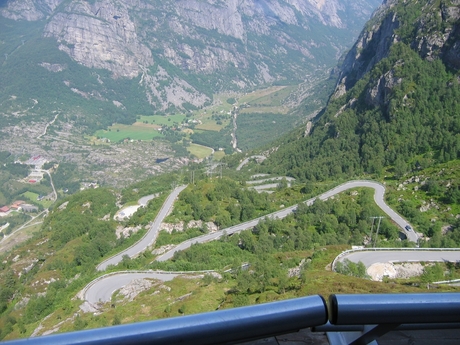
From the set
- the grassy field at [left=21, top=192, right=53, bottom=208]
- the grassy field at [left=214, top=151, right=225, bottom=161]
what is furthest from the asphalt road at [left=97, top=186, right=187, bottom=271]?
the grassy field at [left=214, top=151, right=225, bottom=161]

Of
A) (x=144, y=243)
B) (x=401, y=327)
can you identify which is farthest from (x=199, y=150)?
(x=401, y=327)

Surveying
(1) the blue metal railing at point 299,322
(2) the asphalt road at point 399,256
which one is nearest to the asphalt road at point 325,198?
(2) the asphalt road at point 399,256

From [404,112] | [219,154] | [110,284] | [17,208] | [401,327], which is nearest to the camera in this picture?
[401,327]

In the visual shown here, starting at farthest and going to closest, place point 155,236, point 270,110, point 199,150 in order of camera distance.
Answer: point 270,110
point 199,150
point 155,236

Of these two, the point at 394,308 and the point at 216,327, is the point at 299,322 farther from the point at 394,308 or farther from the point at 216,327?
the point at 394,308

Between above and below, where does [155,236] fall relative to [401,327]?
below

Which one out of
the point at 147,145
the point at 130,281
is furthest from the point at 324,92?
the point at 130,281

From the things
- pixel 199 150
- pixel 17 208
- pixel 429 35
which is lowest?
pixel 17 208

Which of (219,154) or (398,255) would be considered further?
(219,154)
